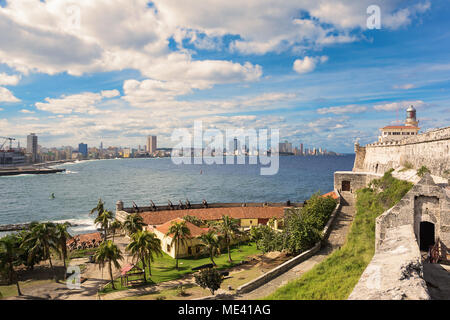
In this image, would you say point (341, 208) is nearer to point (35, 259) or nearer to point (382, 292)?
point (382, 292)

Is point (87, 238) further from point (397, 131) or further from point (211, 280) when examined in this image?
point (397, 131)

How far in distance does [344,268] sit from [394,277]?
31.1 ft

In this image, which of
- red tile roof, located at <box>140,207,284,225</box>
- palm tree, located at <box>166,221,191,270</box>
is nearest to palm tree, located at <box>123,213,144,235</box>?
palm tree, located at <box>166,221,191,270</box>

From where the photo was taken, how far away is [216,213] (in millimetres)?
48594

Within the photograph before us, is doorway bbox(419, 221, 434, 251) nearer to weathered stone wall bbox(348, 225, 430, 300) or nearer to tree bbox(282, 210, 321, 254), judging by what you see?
weathered stone wall bbox(348, 225, 430, 300)

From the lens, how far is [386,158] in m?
43.1

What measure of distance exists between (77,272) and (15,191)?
97.8 metres

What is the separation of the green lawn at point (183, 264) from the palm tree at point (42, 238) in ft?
26.8

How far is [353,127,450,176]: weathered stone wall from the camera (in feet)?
77.6

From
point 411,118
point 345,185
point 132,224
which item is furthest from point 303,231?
point 411,118

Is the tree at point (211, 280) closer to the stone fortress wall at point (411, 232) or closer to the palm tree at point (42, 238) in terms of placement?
the stone fortress wall at point (411, 232)

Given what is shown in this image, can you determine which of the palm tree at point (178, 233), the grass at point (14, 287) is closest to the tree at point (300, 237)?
the palm tree at point (178, 233)

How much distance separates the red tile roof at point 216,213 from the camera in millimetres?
46928
